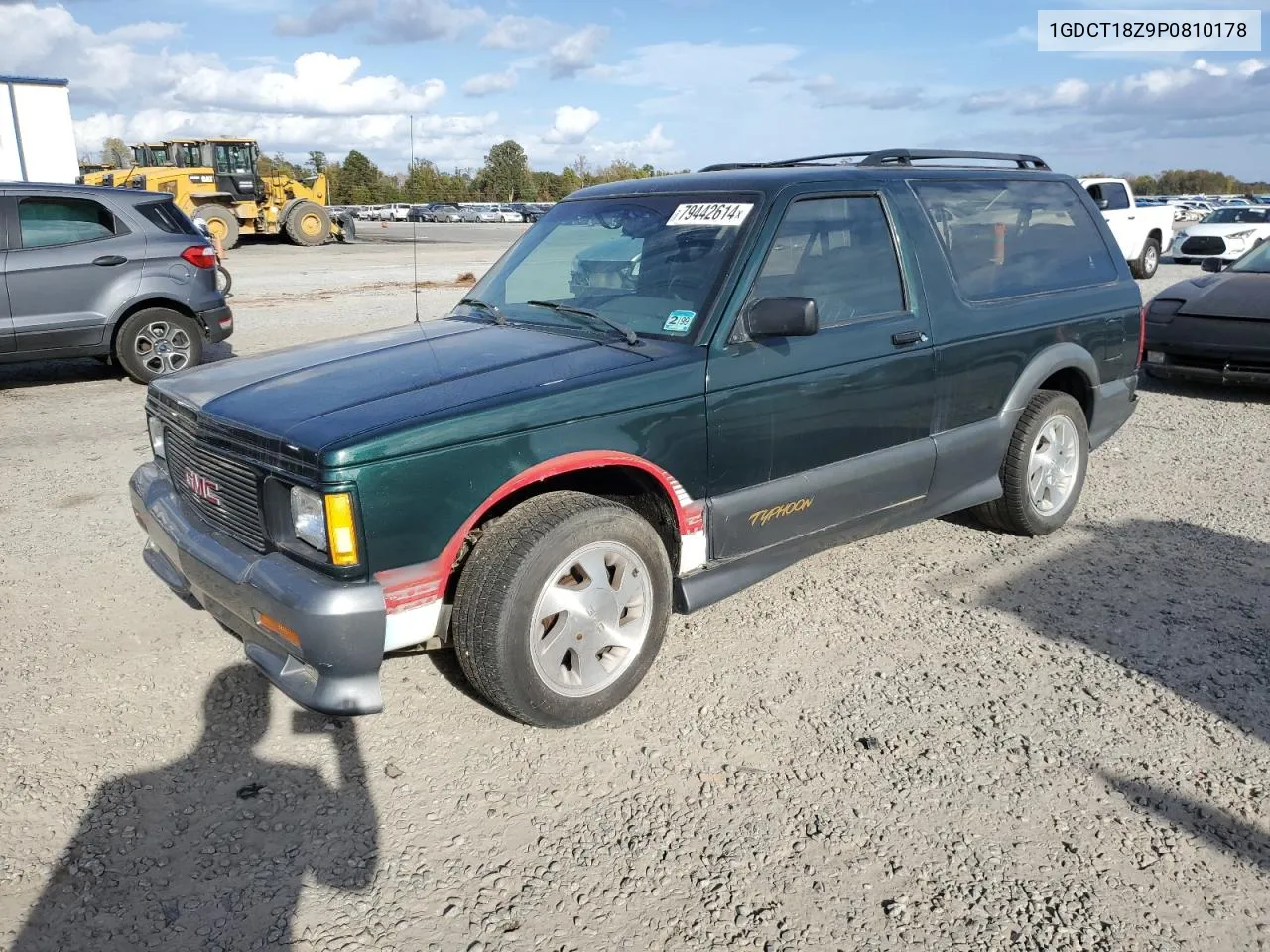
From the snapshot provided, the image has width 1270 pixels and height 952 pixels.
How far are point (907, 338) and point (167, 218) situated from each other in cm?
780

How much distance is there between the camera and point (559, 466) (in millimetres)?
3311

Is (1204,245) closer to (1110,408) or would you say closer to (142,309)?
(1110,408)

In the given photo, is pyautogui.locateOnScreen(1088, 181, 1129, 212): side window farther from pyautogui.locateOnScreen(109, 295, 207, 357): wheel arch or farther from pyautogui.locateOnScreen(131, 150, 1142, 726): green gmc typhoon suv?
pyautogui.locateOnScreen(109, 295, 207, 357): wheel arch

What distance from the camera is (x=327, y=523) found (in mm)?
2922

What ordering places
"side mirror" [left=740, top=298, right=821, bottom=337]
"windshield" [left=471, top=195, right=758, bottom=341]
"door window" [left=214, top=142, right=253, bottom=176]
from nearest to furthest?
"side mirror" [left=740, top=298, right=821, bottom=337]
"windshield" [left=471, top=195, right=758, bottom=341]
"door window" [left=214, top=142, right=253, bottom=176]

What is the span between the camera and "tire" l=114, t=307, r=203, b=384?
9055 millimetres

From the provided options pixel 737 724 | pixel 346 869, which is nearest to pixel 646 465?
pixel 737 724

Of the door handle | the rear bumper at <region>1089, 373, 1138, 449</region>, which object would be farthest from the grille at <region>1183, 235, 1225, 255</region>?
the door handle

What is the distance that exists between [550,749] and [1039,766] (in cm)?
158

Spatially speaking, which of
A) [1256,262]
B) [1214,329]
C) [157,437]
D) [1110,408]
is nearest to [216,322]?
[157,437]

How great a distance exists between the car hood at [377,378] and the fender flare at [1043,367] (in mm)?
2151

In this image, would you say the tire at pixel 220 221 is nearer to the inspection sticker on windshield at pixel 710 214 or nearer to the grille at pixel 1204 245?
the grille at pixel 1204 245

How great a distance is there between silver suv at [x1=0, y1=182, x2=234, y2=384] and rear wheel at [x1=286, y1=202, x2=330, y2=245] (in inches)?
846

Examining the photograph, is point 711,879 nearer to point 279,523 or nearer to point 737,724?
point 737,724
